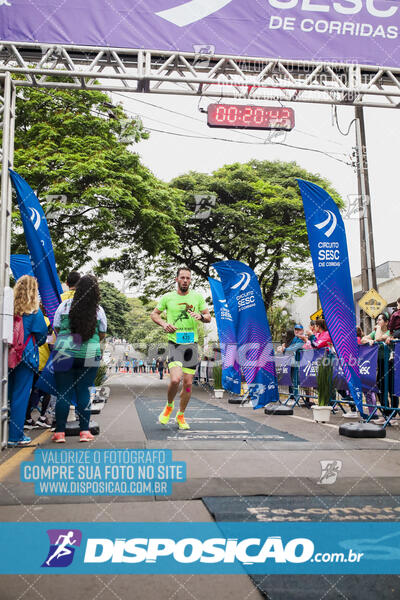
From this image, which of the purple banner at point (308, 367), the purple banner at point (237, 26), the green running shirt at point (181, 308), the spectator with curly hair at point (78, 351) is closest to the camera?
the spectator with curly hair at point (78, 351)

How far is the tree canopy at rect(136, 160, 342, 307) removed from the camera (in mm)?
26922

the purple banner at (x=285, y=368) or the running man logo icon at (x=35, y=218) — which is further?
the purple banner at (x=285, y=368)

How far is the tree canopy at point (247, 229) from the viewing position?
1060 inches

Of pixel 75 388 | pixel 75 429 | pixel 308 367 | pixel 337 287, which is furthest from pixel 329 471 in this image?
pixel 308 367

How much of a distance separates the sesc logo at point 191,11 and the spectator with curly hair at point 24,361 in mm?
4353

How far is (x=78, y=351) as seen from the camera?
6.03 m

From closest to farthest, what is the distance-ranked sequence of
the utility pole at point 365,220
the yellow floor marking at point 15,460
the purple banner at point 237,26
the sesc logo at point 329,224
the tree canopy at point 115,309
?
1. the yellow floor marking at point 15,460
2. the sesc logo at point 329,224
3. the purple banner at point 237,26
4. the utility pole at point 365,220
5. the tree canopy at point 115,309

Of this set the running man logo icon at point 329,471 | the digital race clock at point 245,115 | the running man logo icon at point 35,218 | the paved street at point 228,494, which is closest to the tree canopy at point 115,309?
the digital race clock at point 245,115

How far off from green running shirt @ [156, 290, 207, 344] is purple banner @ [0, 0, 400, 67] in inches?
135

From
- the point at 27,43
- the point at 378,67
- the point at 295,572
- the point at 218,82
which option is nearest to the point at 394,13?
the point at 378,67

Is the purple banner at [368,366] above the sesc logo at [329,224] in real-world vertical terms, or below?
below

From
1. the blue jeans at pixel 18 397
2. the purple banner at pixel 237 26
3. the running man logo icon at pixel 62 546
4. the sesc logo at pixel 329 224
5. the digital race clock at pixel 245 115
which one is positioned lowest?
the running man logo icon at pixel 62 546

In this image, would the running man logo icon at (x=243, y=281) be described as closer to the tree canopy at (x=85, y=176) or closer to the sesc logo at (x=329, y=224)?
the sesc logo at (x=329, y=224)

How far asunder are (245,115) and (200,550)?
6.95 metres
